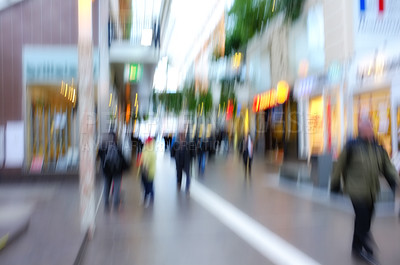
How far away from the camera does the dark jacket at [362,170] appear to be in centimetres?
545

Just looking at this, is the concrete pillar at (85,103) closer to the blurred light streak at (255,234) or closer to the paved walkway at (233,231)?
the paved walkway at (233,231)

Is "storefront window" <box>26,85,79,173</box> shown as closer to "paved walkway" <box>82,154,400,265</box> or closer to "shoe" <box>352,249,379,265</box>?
"paved walkway" <box>82,154,400,265</box>

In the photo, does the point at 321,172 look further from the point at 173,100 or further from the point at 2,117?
the point at 173,100

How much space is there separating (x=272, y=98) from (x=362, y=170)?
2144 cm

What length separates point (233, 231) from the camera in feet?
24.5

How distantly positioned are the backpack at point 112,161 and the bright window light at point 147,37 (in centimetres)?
843

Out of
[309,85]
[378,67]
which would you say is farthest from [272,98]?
[378,67]

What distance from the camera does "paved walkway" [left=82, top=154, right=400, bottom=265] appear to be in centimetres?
595

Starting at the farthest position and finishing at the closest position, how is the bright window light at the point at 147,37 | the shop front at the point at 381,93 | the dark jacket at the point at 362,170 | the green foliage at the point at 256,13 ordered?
the green foliage at the point at 256,13 → the bright window light at the point at 147,37 → the shop front at the point at 381,93 → the dark jacket at the point at 362,170

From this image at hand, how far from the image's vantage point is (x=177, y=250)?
6297mm

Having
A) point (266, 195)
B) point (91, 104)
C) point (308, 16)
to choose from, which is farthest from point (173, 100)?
point (91, 104)

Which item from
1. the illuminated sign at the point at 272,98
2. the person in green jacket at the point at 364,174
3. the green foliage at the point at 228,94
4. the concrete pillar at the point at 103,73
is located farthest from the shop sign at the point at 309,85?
the person in green jacket at the point at 364,174

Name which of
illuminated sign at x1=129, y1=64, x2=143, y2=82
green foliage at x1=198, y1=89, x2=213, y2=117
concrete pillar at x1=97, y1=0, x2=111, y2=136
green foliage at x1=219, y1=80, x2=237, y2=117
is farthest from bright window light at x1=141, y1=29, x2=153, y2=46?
green foliage at x1=198, y1=89, x2=213, y2=117

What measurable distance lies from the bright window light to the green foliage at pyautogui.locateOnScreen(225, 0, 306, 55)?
7321 millimetres
